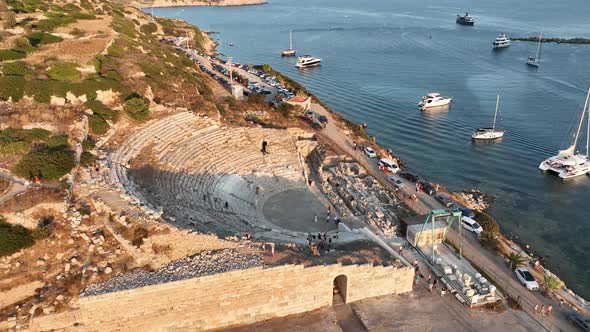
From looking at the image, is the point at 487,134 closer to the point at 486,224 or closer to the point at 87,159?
the point at 486,224

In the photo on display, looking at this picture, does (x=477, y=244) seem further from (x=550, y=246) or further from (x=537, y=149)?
(x=537, y=149)

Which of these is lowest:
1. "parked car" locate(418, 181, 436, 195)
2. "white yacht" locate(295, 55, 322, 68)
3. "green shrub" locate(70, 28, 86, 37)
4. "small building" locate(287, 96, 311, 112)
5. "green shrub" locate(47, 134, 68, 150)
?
"parked car" locate(418, 181, 436, 195)

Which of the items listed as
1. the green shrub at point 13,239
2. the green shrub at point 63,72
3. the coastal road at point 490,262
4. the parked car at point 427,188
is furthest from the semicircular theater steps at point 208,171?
the parked car at point 427,188

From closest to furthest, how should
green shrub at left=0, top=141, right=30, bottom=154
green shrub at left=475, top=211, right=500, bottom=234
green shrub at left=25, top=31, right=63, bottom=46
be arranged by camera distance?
1. green shrub at left=0, top=141, right=30, bottom=154
2. green shrub at left=475, top=211, right=500, bottom=234
3. green shrub at left=25, top=31, right=63, bottom=46

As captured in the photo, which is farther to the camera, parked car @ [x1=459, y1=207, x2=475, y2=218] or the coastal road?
parked car @ [x1=459, y1=207, x2=475, y2=218]

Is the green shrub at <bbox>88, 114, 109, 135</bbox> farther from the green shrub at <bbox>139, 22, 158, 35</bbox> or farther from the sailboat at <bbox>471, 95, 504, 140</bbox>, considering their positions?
the green shrub at <bbox>139, 22, 158, 35</bbox>

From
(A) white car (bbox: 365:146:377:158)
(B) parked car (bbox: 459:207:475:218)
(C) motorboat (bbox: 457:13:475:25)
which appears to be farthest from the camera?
(C) motorboat (bbox: 457:13:475:25)

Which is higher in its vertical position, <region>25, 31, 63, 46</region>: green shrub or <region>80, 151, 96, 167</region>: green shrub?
<region>25, 31, 63, 46</region>: green shrub

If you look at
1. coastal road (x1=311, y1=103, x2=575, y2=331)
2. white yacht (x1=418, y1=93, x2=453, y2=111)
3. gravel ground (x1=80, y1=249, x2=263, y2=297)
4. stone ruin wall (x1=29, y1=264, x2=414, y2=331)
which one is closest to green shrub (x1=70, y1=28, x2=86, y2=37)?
coastal road (x1=311, y1=103, x2=575, y2=331)
